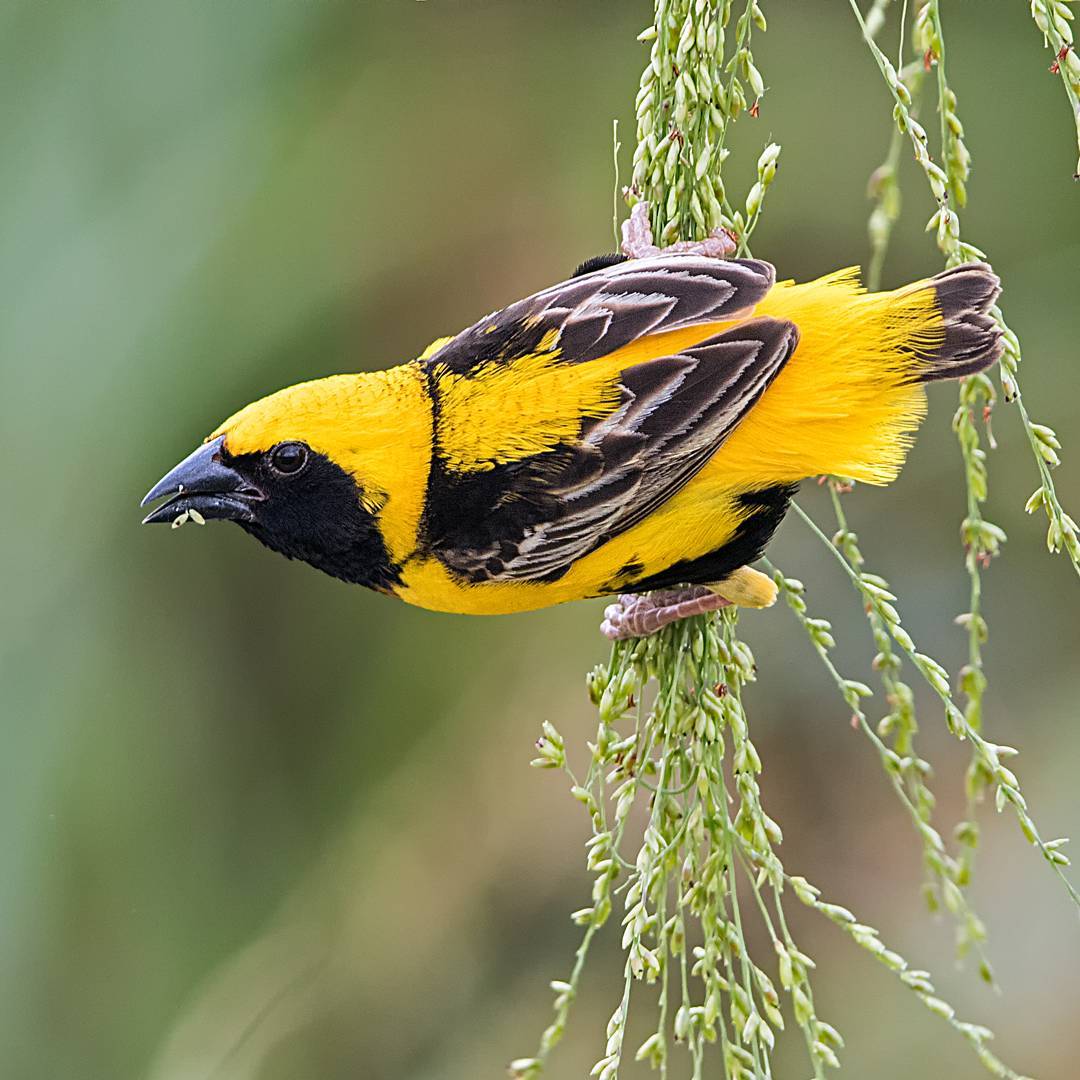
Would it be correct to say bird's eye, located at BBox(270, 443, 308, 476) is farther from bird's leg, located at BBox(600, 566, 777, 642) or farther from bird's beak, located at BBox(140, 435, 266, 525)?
bird's leg, located at BBox(600, 566, 777, 642)

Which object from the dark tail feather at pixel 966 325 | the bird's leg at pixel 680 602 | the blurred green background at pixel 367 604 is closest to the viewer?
the dark tail feather at pixel 966 325

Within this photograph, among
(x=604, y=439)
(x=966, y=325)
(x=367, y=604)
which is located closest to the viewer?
(x=966, y=325)

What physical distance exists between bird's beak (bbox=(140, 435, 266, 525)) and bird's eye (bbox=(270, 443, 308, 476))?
0.20 ft

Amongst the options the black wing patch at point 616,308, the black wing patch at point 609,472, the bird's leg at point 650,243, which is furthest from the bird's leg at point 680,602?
the bird's leg at point 650,243

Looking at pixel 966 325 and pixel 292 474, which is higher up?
pixel 292 474

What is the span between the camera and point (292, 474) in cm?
225

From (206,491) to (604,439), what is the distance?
640 mm

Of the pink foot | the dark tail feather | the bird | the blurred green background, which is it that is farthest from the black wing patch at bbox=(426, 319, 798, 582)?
the blurred green background

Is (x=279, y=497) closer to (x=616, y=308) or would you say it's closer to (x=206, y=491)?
(x=206, y=491)

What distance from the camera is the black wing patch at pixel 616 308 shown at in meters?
2.16

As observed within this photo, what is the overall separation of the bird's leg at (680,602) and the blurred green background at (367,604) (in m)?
1.45

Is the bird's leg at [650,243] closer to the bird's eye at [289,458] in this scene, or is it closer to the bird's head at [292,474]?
the bird's head at [292,474]

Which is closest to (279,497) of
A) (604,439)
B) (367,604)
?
(604,439)

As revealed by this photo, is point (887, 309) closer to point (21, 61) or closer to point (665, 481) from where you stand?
point (665, 481)
